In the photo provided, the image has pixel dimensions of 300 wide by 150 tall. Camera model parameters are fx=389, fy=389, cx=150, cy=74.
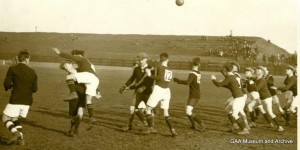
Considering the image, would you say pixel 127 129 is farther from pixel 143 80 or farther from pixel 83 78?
pixel 83 78

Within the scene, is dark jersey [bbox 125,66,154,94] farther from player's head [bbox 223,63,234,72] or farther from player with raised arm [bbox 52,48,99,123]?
player's head [bbox 223,63,234,72]

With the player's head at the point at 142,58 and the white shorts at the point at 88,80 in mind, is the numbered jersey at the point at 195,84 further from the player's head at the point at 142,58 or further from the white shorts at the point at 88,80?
the white shorts at the point at 88,80

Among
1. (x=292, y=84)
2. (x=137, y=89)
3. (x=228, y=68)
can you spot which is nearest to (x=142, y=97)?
(x=137, y=89)

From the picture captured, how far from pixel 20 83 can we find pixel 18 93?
0.41ft

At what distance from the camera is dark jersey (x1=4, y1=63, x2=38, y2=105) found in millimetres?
4707

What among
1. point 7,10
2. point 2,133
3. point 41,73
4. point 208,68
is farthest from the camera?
point 208,68

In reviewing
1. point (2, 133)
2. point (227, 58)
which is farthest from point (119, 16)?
point (227, 58)

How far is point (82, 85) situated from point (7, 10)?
203 centimetres

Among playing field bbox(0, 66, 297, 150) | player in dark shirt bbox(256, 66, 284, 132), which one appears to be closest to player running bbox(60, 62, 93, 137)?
playing field bbox(0, 66, 297, 150)

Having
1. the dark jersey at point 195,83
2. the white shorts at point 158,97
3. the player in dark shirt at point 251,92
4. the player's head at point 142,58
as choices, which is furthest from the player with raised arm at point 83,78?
the player in dark shirt at point 251,92

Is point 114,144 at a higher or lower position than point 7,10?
lower

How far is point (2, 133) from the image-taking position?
5.39 m

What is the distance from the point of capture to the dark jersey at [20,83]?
15.4 feet

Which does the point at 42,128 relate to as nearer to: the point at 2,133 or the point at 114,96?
the point at 2,133
